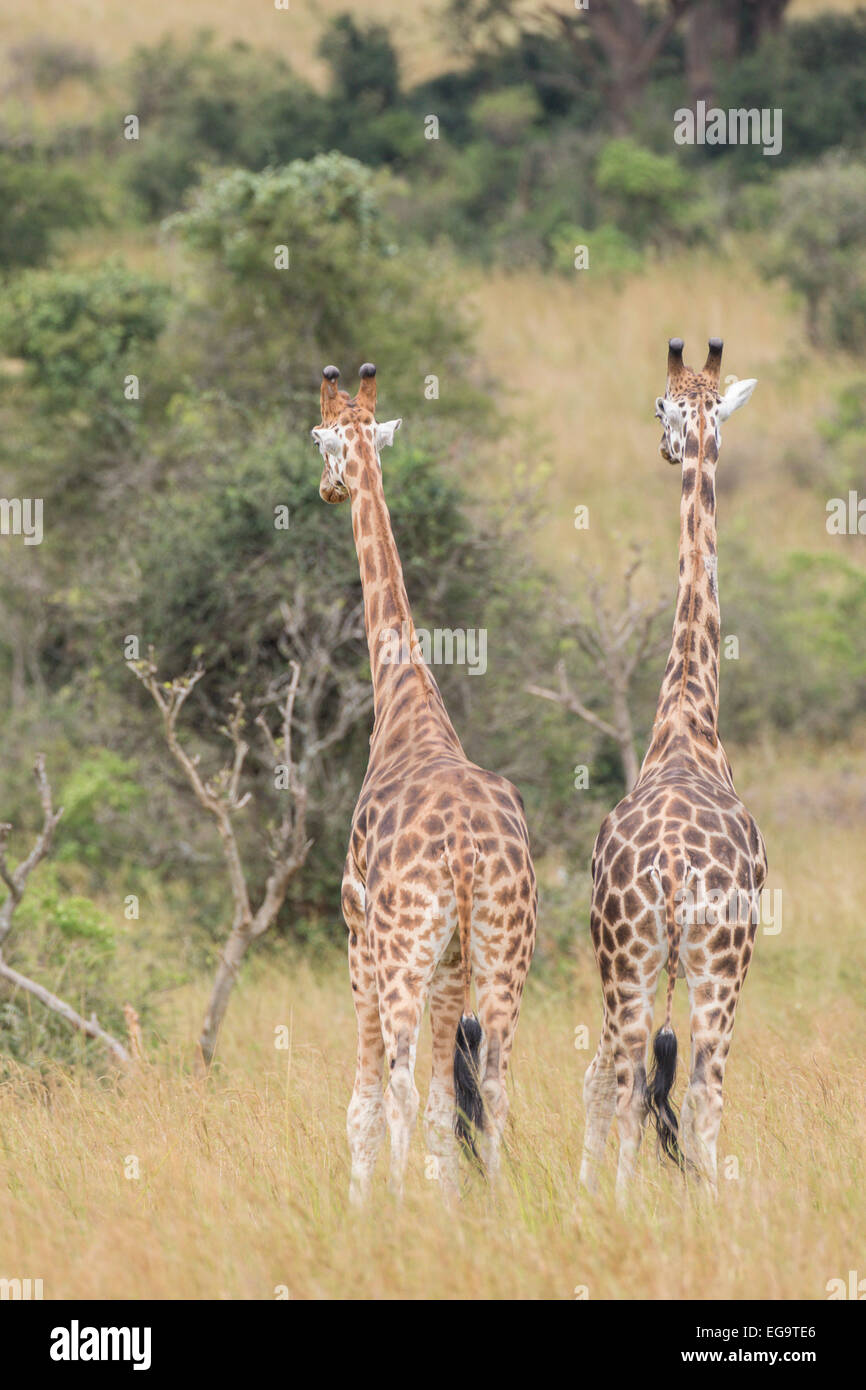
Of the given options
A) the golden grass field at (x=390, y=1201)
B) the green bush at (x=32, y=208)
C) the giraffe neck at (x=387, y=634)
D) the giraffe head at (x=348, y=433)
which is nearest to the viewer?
the golden grass field at (x=390, y=1201)

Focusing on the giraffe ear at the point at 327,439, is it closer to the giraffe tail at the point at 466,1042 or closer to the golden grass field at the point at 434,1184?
the giraffe tail at the point at 466,1042

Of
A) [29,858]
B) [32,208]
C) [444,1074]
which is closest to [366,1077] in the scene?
[444,1074]

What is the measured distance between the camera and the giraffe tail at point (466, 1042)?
5.62m

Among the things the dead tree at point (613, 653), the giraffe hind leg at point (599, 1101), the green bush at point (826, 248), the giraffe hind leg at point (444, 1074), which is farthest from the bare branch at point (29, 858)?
the green bush at point (826, 248)

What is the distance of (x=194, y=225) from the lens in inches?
642

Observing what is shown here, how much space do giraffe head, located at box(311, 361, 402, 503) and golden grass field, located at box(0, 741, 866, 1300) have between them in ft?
8.09

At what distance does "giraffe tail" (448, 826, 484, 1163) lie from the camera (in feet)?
18.4

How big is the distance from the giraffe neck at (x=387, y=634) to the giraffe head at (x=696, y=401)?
1205 mm

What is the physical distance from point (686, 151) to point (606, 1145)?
95.3 ft

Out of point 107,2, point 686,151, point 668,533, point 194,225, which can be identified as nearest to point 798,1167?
point 194,225

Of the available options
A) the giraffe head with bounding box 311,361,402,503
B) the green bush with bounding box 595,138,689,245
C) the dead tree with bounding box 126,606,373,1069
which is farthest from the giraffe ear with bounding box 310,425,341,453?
the green bush with bounding box 595,138,689,245

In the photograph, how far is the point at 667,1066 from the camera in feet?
18.2

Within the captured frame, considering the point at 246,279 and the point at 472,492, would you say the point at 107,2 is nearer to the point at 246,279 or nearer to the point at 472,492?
the point at 246,279
